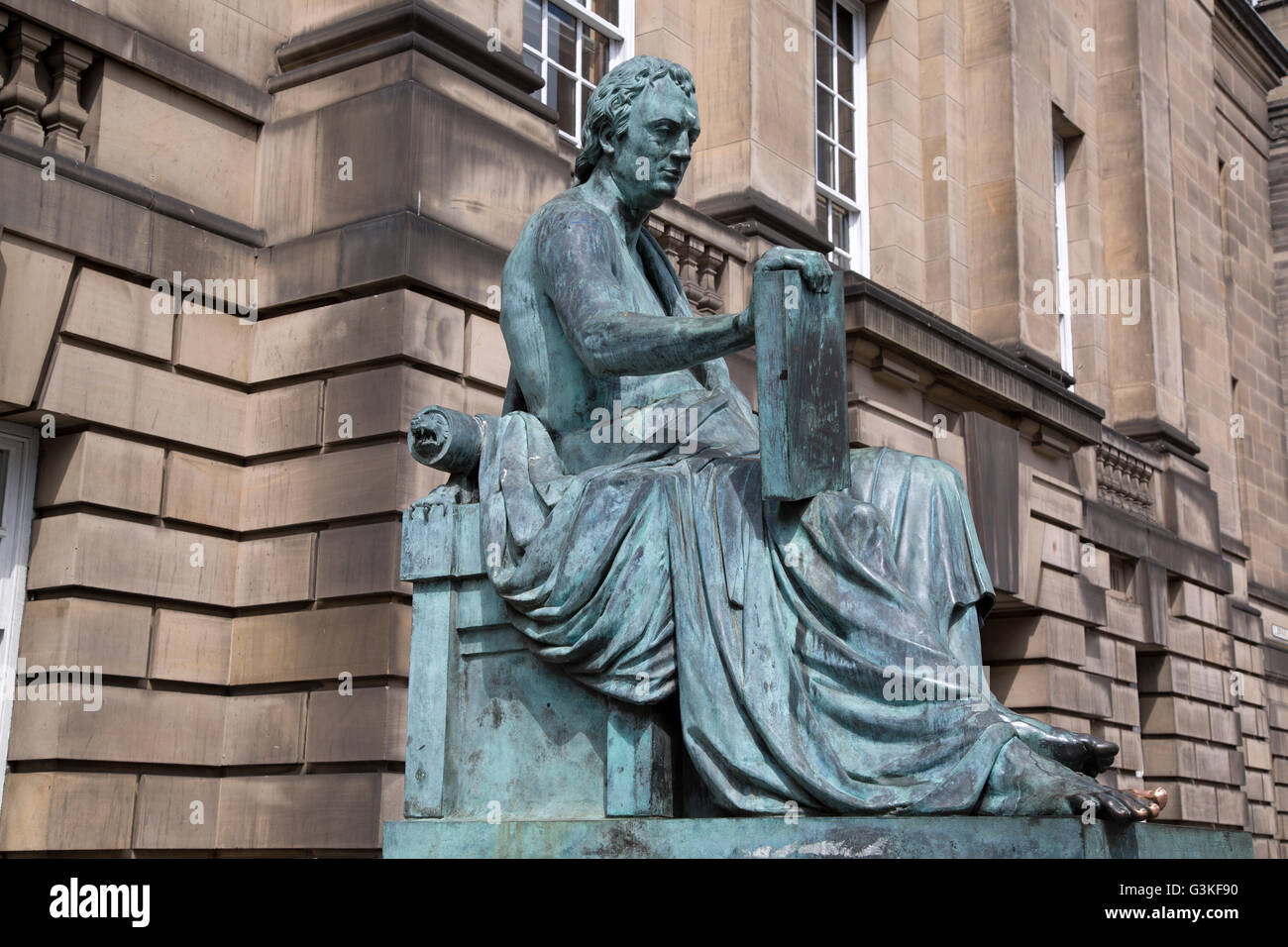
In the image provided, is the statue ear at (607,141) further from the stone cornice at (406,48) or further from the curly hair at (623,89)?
the stone cornice at (406,48)

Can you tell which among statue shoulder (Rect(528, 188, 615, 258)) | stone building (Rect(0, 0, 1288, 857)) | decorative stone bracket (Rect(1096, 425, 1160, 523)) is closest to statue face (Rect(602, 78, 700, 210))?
statue shoulder (Rect(528, 188, 615, 258))

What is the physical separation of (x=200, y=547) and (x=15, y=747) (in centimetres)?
173

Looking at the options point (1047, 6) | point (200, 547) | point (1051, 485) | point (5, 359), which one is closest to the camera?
point (5, 359)

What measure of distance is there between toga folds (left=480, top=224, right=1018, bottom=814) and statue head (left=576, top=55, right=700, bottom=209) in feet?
3.45

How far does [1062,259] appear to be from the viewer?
22.0m

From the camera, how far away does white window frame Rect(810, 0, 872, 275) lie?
18109 mm

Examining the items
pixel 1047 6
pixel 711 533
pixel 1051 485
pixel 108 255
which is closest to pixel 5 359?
pixel 108 255

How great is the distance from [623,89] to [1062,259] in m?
18.1

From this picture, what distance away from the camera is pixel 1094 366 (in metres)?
21.8

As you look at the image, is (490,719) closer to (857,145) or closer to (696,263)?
(696,263)

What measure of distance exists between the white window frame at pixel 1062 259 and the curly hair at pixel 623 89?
17612 millimetres

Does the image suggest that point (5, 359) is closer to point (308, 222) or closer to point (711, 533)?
point (308, 222)

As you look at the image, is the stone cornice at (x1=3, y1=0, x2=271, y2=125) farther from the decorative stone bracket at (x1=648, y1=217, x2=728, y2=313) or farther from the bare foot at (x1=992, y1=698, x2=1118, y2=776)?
the bare foot at (x1=992, y1=698, x2=1118, y2=776)

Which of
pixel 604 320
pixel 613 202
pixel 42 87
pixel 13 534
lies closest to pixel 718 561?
pixel 604 320
